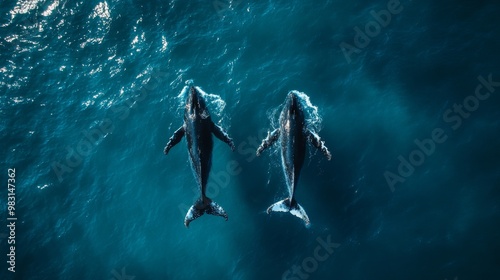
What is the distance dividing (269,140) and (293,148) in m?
3.62

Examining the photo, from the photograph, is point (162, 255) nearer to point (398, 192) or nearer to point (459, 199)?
point (398, 192)

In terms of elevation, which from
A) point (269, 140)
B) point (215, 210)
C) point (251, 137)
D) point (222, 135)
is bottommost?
point (215, 210)

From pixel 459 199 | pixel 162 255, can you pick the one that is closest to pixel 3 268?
pixel 162 255

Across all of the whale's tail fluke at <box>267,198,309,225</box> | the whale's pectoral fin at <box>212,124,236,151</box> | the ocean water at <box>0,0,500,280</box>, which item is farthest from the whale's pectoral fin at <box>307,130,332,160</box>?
the whale's pectoral fin at <box>212,124,236,151</box>

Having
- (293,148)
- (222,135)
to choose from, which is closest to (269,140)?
(293,148)

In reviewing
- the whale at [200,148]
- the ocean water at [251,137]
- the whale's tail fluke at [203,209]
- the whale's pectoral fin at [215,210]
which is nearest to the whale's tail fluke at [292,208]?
the ocean water at [251,137]

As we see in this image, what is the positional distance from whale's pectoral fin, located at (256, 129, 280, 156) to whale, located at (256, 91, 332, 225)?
0.57m

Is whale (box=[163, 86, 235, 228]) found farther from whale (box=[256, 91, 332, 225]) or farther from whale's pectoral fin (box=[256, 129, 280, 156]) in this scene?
whale (box=[256, 91, 332, 225])

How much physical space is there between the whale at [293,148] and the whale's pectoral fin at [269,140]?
0.57 m

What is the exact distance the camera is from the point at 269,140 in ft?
137

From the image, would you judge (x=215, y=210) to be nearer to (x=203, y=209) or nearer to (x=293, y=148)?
(x=203, y=209)

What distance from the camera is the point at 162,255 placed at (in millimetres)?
44781

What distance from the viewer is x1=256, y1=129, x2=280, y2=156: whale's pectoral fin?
136ft

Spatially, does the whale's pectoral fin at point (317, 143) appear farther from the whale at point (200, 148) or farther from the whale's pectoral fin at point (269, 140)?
the whale at point (200, 148)
